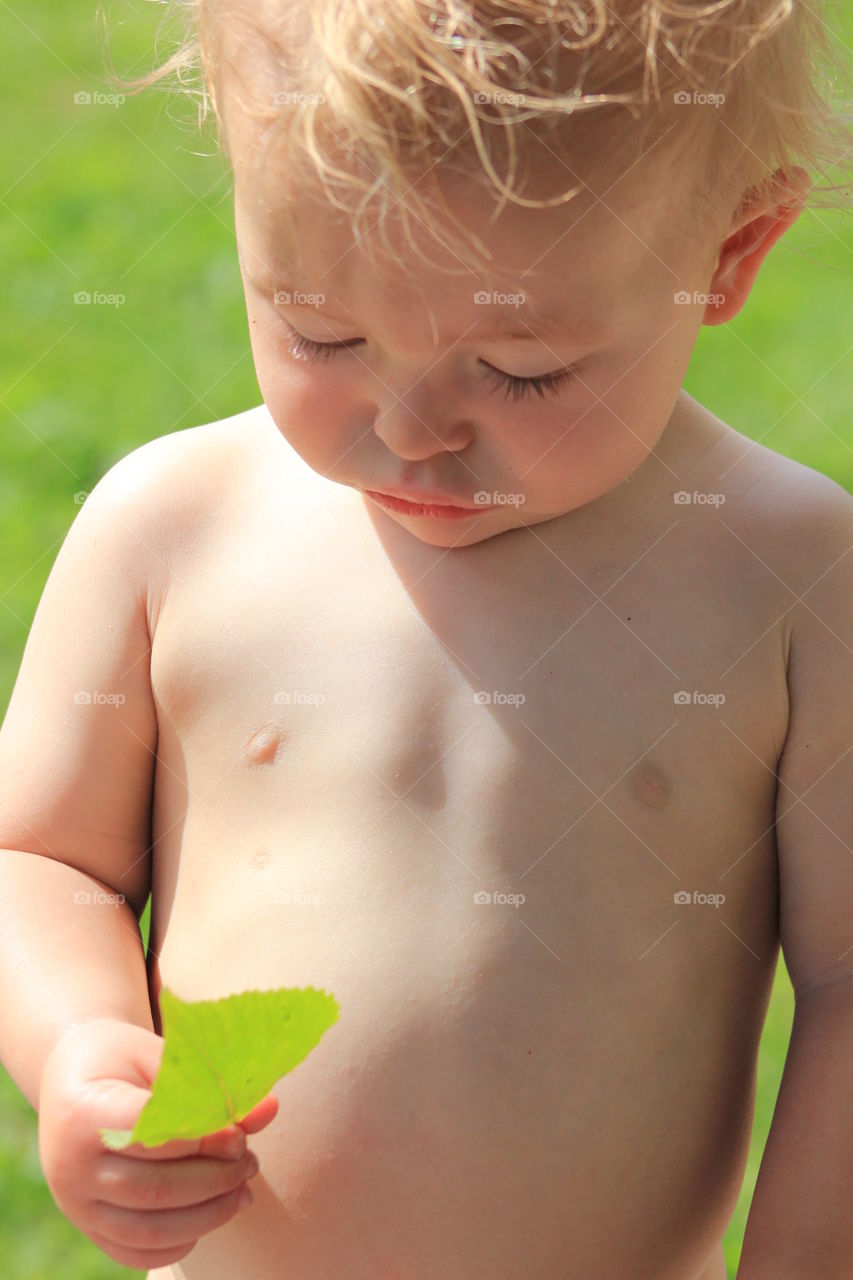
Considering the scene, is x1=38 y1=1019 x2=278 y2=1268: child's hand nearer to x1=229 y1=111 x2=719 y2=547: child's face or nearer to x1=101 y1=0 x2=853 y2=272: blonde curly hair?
x1=229 y1=111 x2=719 y2=547: child's face

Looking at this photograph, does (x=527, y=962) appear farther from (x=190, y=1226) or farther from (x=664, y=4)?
(x=664, y=4)

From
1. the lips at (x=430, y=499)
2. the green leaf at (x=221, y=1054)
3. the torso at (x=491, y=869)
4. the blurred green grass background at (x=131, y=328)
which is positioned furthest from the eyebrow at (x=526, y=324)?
the blurred green grass background at (x=131, y=328)

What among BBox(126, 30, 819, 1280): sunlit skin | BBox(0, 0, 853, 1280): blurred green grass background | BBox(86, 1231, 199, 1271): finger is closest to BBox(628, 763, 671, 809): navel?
BBox(126, 30, 819, 1280): sunlit skin

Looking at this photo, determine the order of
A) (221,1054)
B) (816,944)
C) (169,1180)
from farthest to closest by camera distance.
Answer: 1. (816,944)
2. (169,1180)
3. (221,1054)

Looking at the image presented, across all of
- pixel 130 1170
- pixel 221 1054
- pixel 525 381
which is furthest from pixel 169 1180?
pixel 525 381

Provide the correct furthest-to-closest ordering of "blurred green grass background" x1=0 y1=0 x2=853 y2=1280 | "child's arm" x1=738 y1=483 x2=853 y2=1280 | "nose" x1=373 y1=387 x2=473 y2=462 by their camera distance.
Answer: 1. "blurred green grass background" x1=0 y1=0 x2=853 y2=1280
2. "child's arm" x1=738 y1=483 x2=853 y2=1280
3. "nose" x1=373 y1=387 x2=473 y2=462

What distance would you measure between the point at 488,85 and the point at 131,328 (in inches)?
84.7

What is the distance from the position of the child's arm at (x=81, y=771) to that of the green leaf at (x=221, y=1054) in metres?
0.24

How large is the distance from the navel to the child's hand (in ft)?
1.01

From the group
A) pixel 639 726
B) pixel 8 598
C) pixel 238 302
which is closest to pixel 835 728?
pixel 639 726

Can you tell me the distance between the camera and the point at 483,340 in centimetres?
88

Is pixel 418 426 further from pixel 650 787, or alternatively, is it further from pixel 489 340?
pixel 650 787

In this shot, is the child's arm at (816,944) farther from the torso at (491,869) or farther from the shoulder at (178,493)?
the shoulder at (178,493)

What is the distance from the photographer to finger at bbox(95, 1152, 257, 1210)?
0.92 meters
